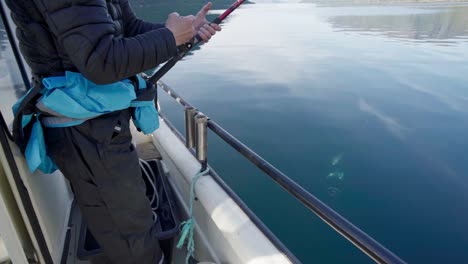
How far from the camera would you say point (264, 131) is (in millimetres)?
9766

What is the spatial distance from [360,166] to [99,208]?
7584 millimetres

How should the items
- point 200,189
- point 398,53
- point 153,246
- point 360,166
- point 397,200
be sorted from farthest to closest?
point 398,53 → point 360,166 → point 397,200 → point 200,189 → point 153,246

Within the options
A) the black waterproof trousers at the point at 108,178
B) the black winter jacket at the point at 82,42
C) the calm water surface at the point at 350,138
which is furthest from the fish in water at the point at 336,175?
the black winter jacket at the point at 82,42

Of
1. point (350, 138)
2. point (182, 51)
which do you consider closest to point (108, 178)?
point (182, 51)

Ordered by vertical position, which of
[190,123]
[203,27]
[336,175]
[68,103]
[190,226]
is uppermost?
[203,27]

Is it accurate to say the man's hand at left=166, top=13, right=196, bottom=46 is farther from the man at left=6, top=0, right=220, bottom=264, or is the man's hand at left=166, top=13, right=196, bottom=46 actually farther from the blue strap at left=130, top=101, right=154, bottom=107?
the blue strap at left=130, top=101, right=154, bottom=107

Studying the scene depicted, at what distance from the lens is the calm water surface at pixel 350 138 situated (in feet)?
19.4

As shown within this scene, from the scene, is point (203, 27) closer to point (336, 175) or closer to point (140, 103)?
point (140, 103)

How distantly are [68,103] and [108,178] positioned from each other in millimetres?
364

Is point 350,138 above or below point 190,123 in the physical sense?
below

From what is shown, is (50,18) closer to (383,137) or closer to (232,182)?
(232,182)

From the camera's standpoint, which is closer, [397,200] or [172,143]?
[172,143]

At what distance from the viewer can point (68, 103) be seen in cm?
125

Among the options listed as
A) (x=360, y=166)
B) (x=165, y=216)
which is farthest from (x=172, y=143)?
(x=360, y=166)
